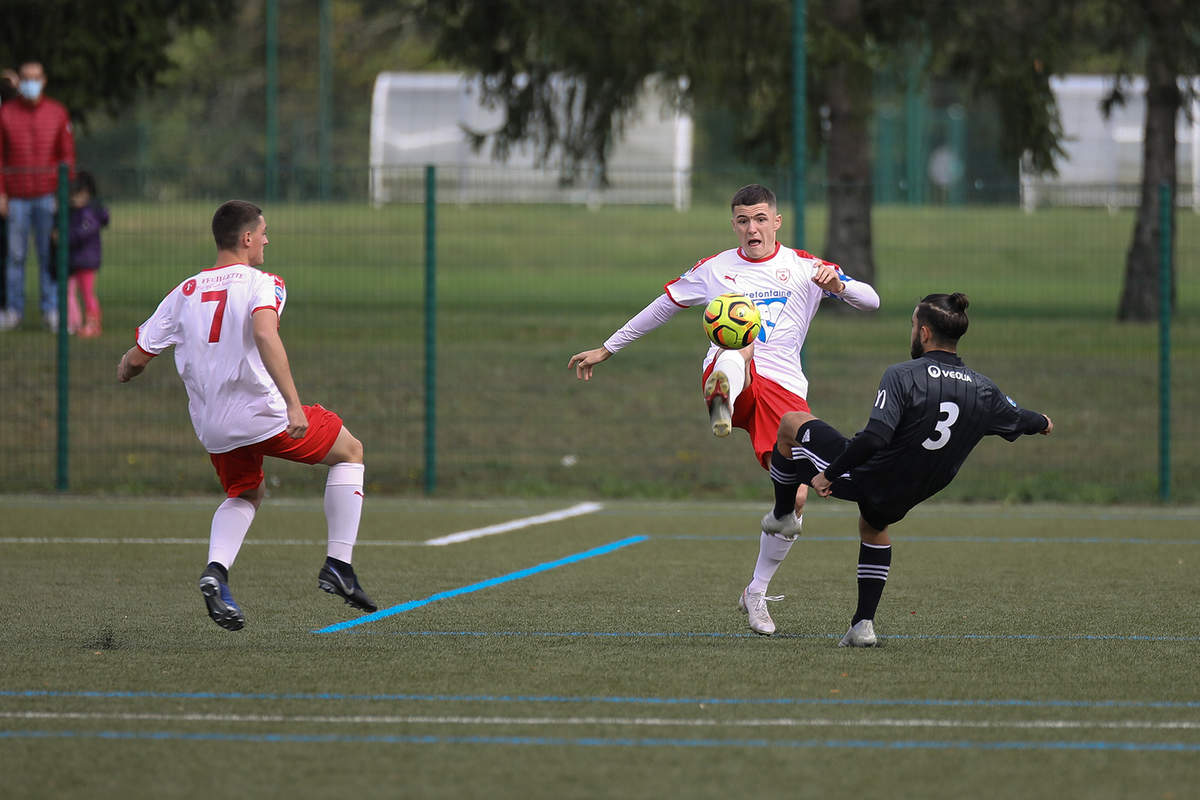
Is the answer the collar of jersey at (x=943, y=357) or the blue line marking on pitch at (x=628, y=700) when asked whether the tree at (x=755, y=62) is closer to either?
the collar of jersey at (x=943, y=357)

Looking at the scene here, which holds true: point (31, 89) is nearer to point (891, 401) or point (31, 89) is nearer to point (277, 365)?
point (277, 365)

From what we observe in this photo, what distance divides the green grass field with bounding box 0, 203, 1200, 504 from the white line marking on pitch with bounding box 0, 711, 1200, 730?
833cm

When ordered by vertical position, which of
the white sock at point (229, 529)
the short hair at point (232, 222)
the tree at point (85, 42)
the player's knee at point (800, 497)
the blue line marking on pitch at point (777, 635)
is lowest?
the blue line marking on pitch at point (777, 635)

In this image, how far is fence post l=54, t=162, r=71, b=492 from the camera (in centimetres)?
1411

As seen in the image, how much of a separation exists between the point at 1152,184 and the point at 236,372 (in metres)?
14.7

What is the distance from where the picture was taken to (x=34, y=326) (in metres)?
15.9

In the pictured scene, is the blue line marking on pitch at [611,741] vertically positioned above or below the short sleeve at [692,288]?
below

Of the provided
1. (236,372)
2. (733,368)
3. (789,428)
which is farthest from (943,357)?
(236,372)

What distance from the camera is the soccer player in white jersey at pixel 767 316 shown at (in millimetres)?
7734

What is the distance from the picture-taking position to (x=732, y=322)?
751 centimetres

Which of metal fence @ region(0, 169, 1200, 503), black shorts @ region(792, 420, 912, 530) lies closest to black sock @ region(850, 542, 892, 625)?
black shorts @ region(792, 420, 912, 530)

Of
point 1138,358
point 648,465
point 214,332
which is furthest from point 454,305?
point 214,332

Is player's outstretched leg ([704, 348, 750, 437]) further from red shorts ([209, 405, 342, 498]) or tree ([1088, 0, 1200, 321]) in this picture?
tree ([1088, 0, 1200, 321])

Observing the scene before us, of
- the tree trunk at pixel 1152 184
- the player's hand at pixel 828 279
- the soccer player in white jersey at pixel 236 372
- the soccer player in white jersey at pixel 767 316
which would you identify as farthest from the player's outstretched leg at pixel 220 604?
the tree trunk at pixel 1152 184
